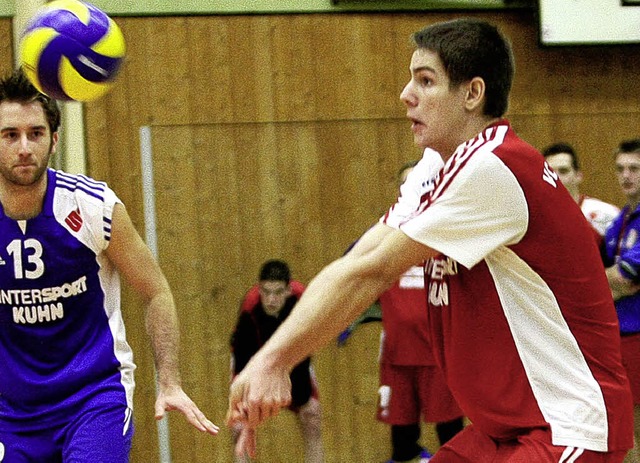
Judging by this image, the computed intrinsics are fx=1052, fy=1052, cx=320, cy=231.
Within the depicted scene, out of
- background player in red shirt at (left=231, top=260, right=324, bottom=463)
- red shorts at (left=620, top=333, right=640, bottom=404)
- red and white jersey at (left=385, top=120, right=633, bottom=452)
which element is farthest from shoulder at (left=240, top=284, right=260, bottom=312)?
red and white jersey at (left=385, top=120, right=633, bottom=452)

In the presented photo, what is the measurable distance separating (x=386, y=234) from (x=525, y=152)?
16.4 inches

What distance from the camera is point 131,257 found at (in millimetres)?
4109

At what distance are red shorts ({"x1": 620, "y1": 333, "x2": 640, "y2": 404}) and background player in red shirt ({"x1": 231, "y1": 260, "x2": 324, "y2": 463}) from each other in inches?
80.9

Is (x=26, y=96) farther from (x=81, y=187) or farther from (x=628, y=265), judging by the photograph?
(x=628, y=265)

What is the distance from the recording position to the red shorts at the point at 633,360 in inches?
248

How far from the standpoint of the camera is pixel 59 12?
4441 millimetres

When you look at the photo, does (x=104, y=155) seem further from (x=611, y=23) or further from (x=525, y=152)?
(x=525, y=152)

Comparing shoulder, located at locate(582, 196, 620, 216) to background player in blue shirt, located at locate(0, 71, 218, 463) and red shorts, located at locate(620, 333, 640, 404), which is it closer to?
red shorts, located at locate(620, 333, 640, 404)

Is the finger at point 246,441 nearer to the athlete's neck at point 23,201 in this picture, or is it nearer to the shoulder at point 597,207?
the athlete's neck at point 23,201

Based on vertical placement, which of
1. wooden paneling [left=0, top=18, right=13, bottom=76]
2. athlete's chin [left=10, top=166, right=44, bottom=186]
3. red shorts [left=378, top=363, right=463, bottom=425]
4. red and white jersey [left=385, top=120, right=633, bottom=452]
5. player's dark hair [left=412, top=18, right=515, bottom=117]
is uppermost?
wooden paneling [left=0, top=18, right=13, bottom=76]

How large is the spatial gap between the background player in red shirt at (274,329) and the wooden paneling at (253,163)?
0.79 meters

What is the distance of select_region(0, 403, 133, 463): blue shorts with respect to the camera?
3.79m

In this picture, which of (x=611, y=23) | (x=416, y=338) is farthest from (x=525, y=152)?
(x=611, y=23)

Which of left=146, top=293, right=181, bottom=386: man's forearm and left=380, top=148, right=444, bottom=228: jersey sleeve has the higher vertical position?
left=380, top=148, right=444, bottom=228: jersey sleeve
